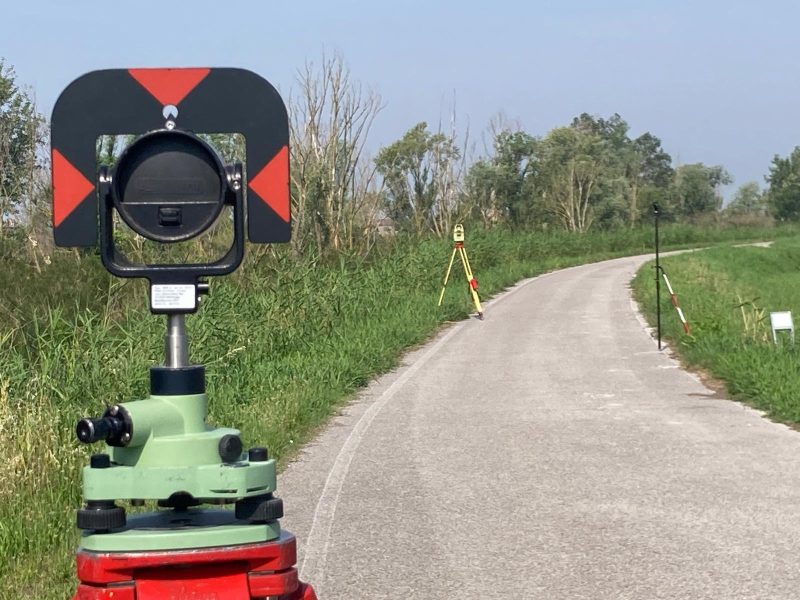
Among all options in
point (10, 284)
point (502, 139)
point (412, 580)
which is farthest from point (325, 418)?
point (502, 139)

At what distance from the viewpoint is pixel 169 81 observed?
315 centimetres

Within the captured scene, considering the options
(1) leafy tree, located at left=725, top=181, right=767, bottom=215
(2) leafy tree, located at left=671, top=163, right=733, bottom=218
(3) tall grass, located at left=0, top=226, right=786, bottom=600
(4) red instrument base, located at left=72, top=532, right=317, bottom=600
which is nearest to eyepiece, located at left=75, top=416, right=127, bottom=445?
(4) red instrument base, located at left=72, top=532, right=317, bottom=600

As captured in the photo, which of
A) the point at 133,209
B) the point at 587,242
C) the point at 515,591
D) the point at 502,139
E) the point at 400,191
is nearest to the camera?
the point at 133,209

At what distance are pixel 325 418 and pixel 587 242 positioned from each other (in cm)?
4108

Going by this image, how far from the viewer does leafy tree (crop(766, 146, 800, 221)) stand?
329 ft

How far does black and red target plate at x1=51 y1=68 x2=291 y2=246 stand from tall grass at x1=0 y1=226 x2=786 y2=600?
282 cm

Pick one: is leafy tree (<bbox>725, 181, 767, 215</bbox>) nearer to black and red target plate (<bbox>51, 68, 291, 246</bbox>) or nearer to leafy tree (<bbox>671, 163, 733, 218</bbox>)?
leafy tree (<bbox>671, 163, 733, 218</bbox>)

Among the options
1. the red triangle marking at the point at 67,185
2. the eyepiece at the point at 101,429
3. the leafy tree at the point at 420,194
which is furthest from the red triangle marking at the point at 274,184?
the leafy tree at the point at 420,194

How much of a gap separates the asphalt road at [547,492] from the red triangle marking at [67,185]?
301 cm

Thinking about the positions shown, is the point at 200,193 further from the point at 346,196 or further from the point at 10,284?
the point at 346,196

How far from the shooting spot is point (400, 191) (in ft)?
125

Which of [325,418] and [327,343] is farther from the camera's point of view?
[327,343]

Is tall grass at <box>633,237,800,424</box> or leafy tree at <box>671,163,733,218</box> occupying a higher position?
leafy tree at <box>671,163,733,218</box>

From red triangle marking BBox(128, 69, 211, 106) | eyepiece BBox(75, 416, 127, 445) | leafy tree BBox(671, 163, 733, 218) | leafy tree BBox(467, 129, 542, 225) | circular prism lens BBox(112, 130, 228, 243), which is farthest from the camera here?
leafy tree BBox(671, 163, 733, 218)
